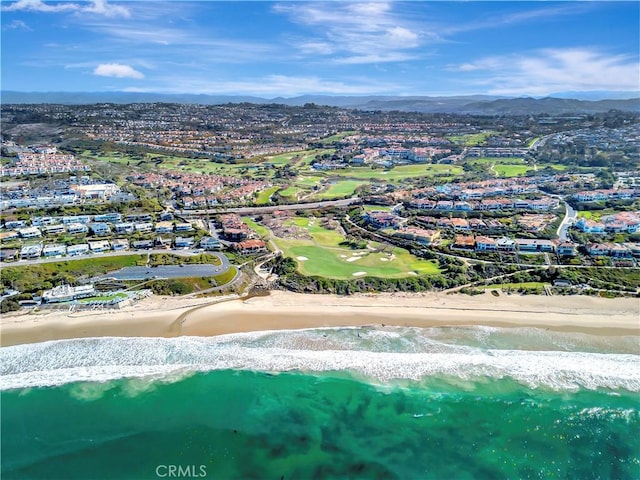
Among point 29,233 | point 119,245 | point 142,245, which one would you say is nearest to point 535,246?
point 142,245

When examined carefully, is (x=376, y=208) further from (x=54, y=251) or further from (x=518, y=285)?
(x=54, y=251)

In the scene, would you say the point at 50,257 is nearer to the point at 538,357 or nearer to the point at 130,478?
the point at 130,478

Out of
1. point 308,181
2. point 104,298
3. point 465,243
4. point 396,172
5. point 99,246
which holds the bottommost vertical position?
point 104,298

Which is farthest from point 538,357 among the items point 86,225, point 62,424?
point 86,225

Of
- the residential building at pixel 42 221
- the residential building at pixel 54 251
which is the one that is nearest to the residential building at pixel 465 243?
the residential building at pixel 54 251

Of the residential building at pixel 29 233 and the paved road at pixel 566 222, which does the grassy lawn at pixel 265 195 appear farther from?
the paved road at pixel 566 222

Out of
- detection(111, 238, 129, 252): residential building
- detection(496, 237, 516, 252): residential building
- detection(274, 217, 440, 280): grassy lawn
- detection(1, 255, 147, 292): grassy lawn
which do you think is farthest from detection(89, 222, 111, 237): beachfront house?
detection(496, 237, 516, 252): residential building
